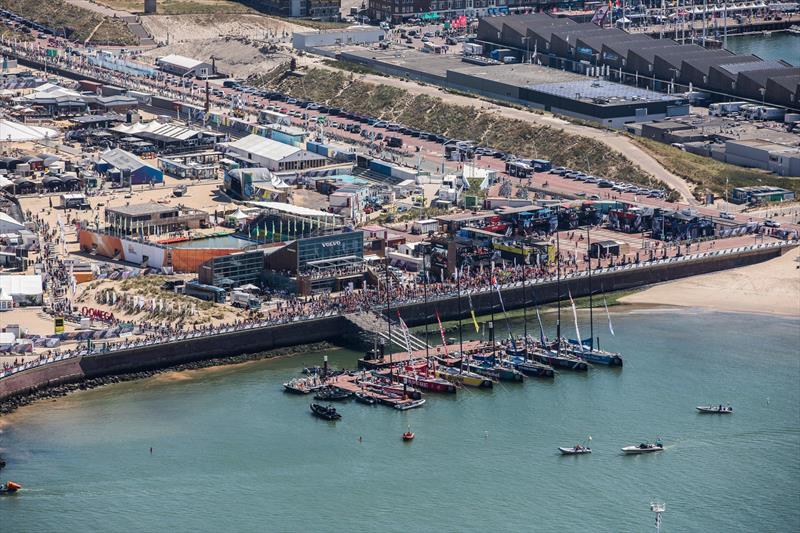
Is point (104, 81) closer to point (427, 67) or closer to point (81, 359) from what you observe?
point (427, 67)

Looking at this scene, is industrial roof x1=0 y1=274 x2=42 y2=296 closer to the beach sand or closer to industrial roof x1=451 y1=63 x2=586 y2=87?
the beach sand

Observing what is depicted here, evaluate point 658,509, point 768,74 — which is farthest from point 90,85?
point 658,509

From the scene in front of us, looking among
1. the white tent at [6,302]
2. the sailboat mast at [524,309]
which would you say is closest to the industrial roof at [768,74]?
the sailboat mast at [524,309]

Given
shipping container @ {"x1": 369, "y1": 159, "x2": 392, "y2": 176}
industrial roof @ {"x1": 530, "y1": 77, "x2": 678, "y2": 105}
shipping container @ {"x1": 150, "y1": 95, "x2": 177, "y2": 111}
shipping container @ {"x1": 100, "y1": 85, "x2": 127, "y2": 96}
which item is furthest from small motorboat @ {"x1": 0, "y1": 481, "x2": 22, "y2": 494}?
shipping container @ {"x1": 100, "y1": 85, "x2": 127, "y2": 96}

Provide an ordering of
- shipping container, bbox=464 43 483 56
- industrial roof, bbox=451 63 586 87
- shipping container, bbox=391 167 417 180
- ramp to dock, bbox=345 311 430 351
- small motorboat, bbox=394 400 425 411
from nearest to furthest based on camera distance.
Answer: small motorboat, bbox=394 400 425 411 < ramp to dock, bbox=345 311 430 351 < shipping container, bbox=391 167 417 180 < industrial roof, bbox=451 63 586 87 < shipping container, bbox=464 43 483 56

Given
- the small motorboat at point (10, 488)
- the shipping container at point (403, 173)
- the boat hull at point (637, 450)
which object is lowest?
the small motorboat at point (10, 488)

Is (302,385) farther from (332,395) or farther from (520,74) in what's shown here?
(520,74)

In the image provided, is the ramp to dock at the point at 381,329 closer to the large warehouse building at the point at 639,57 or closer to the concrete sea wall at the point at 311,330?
the concrete sea wall at the point at 311,330
